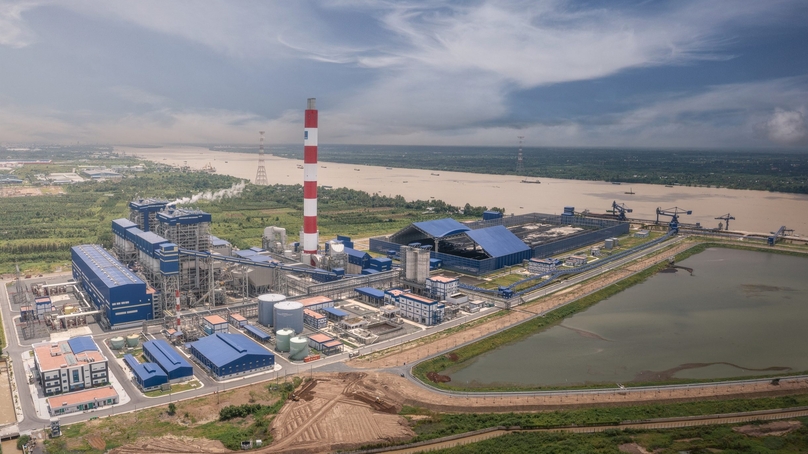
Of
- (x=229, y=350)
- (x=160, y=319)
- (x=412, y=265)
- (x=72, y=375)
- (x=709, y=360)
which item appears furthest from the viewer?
(x=412, y=265)

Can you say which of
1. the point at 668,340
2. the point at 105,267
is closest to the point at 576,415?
the point at 668,340

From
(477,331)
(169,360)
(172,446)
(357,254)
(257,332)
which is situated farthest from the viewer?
(357,254)

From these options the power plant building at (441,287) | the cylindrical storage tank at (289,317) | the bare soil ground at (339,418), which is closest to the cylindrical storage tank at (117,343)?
the cylindrical storage tank at (289,317)

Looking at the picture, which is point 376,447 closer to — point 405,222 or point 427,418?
point 427,418

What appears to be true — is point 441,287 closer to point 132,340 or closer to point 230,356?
point 230,356

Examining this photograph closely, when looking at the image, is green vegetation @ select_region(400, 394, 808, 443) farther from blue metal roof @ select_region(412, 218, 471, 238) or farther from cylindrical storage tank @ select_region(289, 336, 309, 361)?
blue metal roof @ select_region(412, 218, 471, 238)

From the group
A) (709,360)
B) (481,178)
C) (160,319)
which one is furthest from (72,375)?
(481,178)

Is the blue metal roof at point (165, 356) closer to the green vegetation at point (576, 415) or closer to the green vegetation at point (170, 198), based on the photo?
the green vegetation at point (576, 415)
